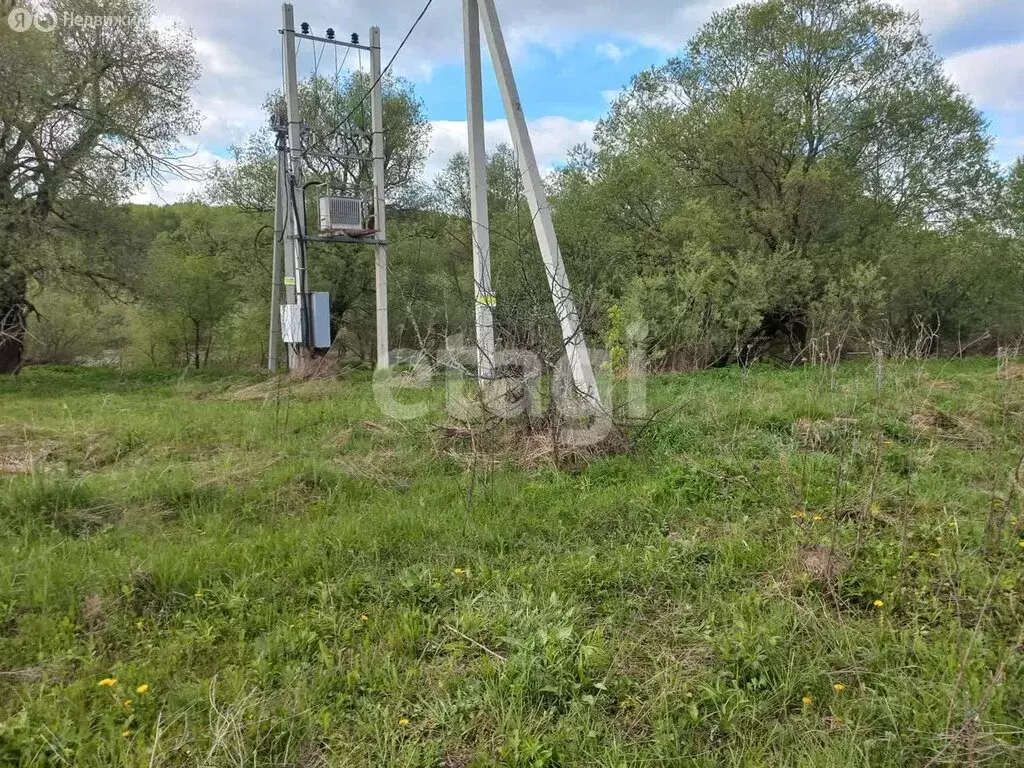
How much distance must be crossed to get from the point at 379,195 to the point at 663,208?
29.6 ft

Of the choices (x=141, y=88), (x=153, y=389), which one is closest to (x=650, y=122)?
(x=141, y=88)

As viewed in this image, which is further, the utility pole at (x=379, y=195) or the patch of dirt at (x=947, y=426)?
the utility pole at (x=379, y=195)

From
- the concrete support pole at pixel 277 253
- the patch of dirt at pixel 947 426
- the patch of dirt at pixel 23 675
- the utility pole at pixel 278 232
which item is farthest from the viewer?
the concrete support pole at pixel 277 253

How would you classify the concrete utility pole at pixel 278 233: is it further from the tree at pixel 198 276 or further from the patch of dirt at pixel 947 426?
the patch of dirt at pixel 947 426

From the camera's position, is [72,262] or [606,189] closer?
[72,262]

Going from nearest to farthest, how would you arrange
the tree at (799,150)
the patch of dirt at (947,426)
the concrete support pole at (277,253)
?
the patch of dirt at (947,426)
the concrete support pole at (277,253)
the tree at (799,150)

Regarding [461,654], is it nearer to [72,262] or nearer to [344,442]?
[344,442]

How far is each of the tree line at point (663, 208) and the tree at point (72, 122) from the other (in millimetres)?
41

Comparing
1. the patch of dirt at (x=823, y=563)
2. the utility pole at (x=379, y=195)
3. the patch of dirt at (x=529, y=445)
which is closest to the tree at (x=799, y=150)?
the utility pole at (x=379, y=195)

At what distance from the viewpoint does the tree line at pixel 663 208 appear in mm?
11266

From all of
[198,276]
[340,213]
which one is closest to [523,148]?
[340,213]

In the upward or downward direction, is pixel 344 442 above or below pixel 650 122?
below

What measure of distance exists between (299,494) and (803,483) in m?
3.55

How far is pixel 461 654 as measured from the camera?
7.55ft
